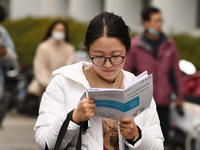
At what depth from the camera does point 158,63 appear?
659 cm

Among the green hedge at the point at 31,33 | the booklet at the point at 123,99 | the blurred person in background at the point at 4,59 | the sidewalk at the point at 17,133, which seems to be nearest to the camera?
the booklet at the point at 123,99

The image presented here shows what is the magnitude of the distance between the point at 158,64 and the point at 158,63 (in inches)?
0.6

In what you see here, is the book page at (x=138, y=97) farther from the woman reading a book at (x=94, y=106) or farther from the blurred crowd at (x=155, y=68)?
the blurred crowd at (x=155, y=68)

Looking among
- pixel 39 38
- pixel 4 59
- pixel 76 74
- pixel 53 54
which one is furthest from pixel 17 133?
pixel 76 74

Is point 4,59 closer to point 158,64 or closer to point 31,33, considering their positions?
point 158,64

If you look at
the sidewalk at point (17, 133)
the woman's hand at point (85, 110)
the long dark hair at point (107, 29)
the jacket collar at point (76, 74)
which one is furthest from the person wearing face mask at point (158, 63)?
the woman's hand at point (85, 110)

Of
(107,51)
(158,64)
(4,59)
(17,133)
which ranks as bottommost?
(17,133)

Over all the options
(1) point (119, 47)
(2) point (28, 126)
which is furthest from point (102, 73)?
(2) point (28, 126)

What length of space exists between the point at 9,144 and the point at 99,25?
19.7 ft

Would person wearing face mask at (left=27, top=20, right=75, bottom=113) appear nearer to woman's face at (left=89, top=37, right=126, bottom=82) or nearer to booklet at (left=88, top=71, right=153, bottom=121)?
woman's face at (left=89, top=37, right=126, bottom=82)

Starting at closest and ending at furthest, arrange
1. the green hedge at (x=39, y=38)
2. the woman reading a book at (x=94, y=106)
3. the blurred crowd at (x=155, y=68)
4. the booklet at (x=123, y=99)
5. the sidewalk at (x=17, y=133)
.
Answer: the booklet at (x=123, y=99) < the woman reading a book at (x=94, y=106) < the blurred crowd at (x=155, y=68) < the sidewalk at (x=17, y=133) < the green hedge at (x=39, y=38)

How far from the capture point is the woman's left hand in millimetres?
3000

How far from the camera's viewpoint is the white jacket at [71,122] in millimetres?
3080

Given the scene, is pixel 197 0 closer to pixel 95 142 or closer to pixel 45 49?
pixel 45 49
